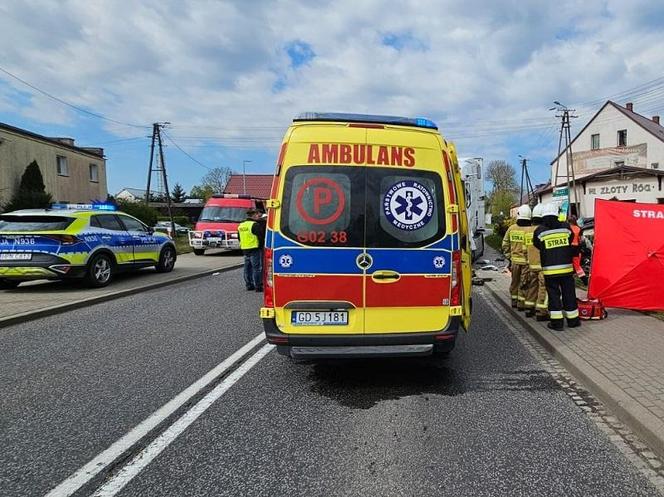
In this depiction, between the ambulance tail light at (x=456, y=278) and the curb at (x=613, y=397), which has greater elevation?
the ambulance tail light at (x=456, y=278)

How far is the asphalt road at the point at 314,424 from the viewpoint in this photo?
2955 mm

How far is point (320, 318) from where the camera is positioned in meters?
4.35

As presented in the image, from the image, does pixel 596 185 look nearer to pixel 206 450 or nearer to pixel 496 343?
pixel 496 343

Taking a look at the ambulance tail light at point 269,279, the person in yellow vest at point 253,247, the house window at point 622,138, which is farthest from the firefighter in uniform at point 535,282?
the house window at point 622,138

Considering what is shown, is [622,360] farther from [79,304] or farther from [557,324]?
[79,304]

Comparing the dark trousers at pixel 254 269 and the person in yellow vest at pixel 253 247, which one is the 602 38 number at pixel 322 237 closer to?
the person in yellow vest at pixel 253 247

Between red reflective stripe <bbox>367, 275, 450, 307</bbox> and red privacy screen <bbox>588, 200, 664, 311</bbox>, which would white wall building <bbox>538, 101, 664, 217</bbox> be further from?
red reflective stripe <bbox>367, 275, 450, 307</bbox>

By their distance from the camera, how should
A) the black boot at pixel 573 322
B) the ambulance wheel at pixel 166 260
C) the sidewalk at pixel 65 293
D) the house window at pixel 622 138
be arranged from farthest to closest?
the house window at pixel 622 138 → the ambulance wheel at pixel 166 260 → the sidewalk at pixel 65 293 → the black boot at pixel 573 322

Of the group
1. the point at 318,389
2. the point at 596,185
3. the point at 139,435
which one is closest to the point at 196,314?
the point at 318,389

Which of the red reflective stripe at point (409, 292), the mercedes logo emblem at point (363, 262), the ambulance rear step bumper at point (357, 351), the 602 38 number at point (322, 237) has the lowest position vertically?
the ambulance rear step bumper at point (357, 351)

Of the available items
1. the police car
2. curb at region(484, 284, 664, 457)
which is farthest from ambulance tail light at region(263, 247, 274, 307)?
the police car

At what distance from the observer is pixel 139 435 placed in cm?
354

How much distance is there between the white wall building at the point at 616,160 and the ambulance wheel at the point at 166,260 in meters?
27.1

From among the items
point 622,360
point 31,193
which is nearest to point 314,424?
point 622,360
